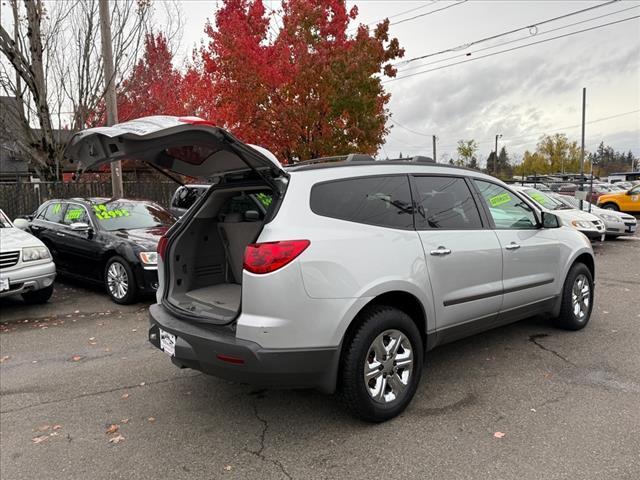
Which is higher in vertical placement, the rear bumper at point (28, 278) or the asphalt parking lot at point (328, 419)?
the rear bumper at point (28, 278)

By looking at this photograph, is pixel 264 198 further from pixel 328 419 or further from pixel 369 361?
pixel 328 419

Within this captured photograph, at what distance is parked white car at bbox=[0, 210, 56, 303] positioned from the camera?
611 centimetres

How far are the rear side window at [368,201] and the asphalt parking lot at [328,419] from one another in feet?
4.64

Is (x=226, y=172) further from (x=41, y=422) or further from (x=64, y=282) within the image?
(x=64, y=282)

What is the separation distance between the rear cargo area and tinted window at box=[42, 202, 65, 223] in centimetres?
536

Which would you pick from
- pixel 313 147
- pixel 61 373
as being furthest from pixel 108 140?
pixel 313 147

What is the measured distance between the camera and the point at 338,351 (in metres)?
2.94

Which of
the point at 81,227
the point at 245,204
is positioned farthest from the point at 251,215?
the point at 81,227

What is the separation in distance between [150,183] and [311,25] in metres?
8.27

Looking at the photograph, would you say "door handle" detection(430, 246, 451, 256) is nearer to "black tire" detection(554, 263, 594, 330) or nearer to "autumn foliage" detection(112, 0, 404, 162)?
"black tire" detection(554, 263, 594, 330)

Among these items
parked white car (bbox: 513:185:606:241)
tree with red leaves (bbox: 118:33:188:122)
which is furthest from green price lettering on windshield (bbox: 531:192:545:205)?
tree with red leaves (bbox: 118:33:188:122)

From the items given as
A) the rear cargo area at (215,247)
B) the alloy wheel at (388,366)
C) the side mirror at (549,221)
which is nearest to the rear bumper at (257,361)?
the alloy wheel at (388,366)

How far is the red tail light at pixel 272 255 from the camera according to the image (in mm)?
2807

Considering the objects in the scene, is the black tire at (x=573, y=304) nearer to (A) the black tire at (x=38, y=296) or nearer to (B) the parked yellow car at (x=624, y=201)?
(A) the black tire at (x=38, y=296)
